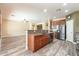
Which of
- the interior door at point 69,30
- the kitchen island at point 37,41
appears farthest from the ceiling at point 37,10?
the kitchen island at point 37,41

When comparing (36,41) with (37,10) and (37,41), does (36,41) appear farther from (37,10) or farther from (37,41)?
(37,10)

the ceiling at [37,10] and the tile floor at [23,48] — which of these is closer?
the ceiling at [37,10]

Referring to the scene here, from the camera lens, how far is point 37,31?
119 inches

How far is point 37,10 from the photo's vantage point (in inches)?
108

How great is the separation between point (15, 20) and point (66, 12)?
1639mm

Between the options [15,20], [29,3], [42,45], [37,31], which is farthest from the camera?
[42,45]

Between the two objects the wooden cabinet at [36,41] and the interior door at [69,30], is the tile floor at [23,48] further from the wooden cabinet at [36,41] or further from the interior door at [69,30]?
the wooden cabinet at [36,41]

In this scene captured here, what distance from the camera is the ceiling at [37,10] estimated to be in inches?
104

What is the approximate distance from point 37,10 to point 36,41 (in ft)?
4.31

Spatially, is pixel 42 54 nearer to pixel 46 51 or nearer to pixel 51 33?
pixel 46 51

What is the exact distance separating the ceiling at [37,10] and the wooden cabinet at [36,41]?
0.80 metres

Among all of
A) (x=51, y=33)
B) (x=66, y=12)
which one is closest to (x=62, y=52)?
(x=51, y=33)

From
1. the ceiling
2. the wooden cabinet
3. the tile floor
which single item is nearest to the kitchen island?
the wooden cabinet

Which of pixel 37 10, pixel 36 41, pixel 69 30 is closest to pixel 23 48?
pixel 36 41
